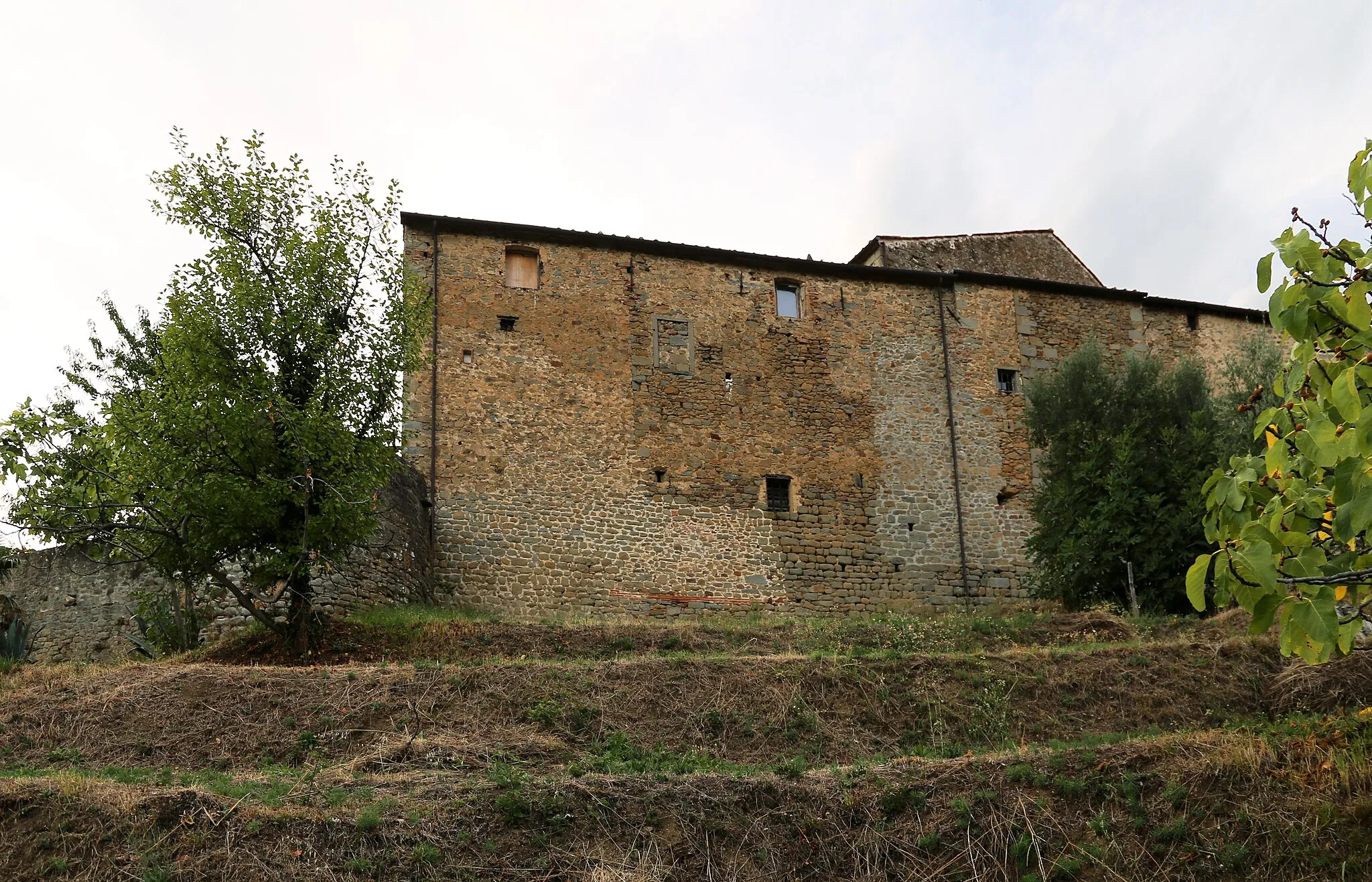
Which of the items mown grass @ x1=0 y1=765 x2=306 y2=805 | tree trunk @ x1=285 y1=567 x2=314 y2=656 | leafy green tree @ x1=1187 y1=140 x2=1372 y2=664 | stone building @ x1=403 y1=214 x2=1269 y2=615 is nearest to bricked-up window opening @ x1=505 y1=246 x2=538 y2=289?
stone building @ x1=403 y1=214 x2=1269 y2=615

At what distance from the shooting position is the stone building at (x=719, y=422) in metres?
18.2

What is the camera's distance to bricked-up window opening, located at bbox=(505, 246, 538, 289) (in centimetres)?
1941

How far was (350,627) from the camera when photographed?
13609 millimetres

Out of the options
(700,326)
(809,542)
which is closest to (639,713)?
(809,542)

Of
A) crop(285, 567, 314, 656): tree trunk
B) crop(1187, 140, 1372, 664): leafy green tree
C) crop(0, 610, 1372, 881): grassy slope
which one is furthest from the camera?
crop(285, 567, 314, 656): tree trunk

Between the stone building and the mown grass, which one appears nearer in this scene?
the mown grass

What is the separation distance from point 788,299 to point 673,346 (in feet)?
9.00

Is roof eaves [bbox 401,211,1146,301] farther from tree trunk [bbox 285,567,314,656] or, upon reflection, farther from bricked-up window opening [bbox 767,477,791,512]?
tree trunk [bbox 285,567,314,656]

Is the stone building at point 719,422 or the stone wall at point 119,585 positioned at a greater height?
the stone building at point 719,422

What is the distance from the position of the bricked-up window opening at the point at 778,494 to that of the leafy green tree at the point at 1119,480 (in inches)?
171

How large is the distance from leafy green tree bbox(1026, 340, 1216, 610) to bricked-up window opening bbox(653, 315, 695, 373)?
6.60 meters

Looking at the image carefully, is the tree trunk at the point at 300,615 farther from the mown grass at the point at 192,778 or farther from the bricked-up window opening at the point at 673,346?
the bricked-up window opening at the point at 673,346

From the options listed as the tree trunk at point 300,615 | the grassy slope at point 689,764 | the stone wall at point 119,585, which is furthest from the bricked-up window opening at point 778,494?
the tree trunk at point 300,615

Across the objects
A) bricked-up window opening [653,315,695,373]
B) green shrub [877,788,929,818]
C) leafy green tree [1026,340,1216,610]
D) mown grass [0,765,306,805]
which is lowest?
green shrub [877,788,929,818]
